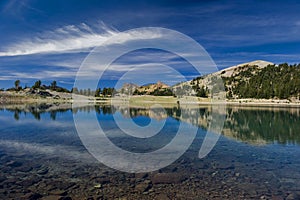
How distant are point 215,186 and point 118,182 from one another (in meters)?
4.56

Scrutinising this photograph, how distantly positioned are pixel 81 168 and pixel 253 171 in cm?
970

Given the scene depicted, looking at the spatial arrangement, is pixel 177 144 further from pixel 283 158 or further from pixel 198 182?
pixel 198 182

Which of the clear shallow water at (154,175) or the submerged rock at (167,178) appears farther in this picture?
the submerged rock at (167,178)

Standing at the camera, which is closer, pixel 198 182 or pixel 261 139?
pixel 198 182

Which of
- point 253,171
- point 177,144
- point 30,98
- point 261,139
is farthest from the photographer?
point 30,98

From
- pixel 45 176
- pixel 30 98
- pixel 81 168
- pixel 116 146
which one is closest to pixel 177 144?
pixel 116 146

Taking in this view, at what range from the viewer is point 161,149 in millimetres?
20828

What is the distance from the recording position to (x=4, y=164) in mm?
15461

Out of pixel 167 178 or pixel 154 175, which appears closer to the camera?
pixel 167 178

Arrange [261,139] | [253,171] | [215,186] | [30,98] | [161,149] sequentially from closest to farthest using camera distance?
1. [215,186]
2. [253,171]
3. [161,149]
4. [261,139]
5. [30,98]

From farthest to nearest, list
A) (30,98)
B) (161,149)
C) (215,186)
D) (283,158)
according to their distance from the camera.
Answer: (30,98) → (161,149) → (283,158) → (215,186)

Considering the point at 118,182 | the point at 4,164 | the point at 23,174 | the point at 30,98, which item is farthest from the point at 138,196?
the point at 30,98

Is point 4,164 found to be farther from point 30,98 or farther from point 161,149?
point 30,98

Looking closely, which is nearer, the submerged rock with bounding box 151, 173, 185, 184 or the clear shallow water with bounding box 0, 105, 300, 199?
the clear shallow water with bounding box 0, 105, 300, 199
